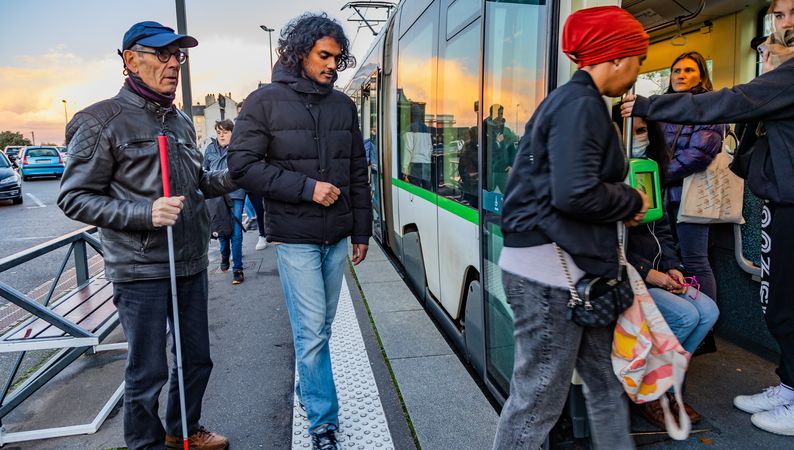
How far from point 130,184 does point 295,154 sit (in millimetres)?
747

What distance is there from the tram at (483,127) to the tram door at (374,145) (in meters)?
0.71

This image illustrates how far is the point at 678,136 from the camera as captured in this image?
132 inches

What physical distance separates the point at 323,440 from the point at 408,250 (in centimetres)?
308

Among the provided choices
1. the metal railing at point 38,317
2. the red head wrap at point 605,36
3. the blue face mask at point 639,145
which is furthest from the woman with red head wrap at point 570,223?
the metal railing at point 38,317

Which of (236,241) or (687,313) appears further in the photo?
(236,241)

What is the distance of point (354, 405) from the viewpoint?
132 inches

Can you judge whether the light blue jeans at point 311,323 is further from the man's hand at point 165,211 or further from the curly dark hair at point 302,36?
the curly dark hair at point 302,36

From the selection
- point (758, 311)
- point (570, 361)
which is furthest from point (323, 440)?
point (758, 311)

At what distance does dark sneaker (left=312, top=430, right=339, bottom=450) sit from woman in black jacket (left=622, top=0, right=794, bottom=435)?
205 cm

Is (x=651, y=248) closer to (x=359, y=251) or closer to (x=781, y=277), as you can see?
(x=781, y=277)

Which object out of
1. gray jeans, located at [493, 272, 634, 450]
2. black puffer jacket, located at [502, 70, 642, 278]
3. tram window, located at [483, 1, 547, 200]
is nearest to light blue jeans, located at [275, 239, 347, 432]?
tram window, located at [483, 1, 547, 200]

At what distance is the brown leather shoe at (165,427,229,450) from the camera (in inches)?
110

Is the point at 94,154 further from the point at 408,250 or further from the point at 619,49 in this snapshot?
the point at 408,250

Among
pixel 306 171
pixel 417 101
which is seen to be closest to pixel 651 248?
pixel 306 171
